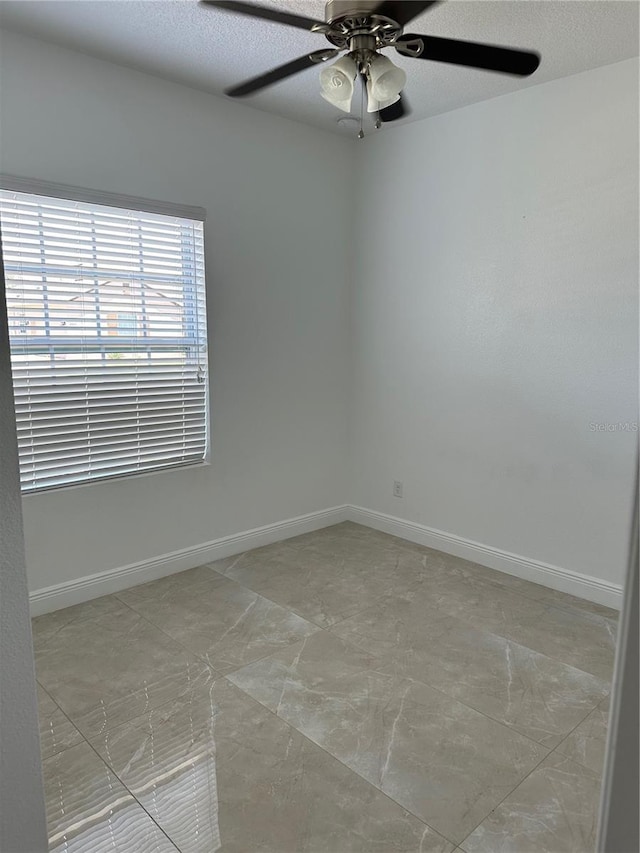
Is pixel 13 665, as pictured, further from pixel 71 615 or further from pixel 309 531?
pixel 309 531

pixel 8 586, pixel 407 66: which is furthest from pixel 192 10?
pixel 8 586

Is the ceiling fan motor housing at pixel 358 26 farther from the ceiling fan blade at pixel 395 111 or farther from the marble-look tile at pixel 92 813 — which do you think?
the marble-look tile at pixel 92 813

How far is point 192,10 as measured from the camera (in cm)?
231

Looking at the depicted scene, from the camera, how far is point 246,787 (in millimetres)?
1817

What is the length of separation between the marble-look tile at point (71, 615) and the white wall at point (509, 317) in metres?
1.88

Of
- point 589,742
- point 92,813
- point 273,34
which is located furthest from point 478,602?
point 273,34

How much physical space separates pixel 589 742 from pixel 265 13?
8.46 feet

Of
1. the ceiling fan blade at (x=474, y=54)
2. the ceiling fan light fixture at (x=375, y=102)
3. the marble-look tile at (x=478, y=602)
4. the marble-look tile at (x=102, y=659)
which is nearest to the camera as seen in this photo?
the ceiling fan blade at (x=474, y=54)

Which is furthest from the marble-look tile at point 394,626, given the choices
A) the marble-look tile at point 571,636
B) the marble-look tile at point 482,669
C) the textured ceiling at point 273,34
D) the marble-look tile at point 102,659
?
the textured ceiling at point 273,34

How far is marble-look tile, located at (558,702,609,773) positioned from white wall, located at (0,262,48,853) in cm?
168

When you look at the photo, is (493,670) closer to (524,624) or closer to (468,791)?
(524,624)

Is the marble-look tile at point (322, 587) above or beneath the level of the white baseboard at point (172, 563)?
beneath

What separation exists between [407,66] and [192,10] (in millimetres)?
1043

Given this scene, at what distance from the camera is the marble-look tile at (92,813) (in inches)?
64.1
